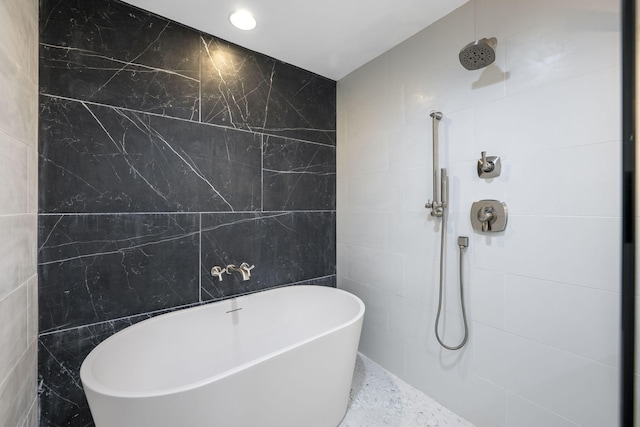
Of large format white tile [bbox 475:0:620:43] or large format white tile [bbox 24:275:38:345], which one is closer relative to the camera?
large format white tile [bbox 475:0:620:43]

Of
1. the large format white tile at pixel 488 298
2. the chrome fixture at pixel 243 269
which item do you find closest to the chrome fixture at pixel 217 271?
the chrome fixture at pixel 243 269

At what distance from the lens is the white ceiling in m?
1.46

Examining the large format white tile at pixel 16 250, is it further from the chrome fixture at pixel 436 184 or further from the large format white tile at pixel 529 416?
the large format white tile at pixel 529 416

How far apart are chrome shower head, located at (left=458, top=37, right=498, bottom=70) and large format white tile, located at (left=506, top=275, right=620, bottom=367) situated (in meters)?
1.07

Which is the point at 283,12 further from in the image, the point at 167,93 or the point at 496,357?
the point at 496,357

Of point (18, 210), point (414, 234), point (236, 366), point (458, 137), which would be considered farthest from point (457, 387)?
point (18, 210)

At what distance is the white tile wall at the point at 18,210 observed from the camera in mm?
922

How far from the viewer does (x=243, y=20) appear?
5.15ft

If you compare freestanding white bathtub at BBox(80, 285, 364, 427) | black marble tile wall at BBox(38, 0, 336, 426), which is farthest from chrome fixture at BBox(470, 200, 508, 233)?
black marble tile wall at BBox(38, 0, 336, 426)

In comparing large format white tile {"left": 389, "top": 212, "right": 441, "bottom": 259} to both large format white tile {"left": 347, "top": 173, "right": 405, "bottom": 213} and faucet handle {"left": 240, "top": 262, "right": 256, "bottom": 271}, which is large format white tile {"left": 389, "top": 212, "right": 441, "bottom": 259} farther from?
faucet handle {"left": 240, "top": 262, "right": 256, "bottom": 271}

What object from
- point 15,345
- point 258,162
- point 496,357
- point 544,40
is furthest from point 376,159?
point 15,345

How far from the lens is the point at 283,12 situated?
1513mm

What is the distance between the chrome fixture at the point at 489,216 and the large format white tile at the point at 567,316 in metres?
0.26

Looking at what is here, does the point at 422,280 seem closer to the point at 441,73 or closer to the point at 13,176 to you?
the point at 441,73
